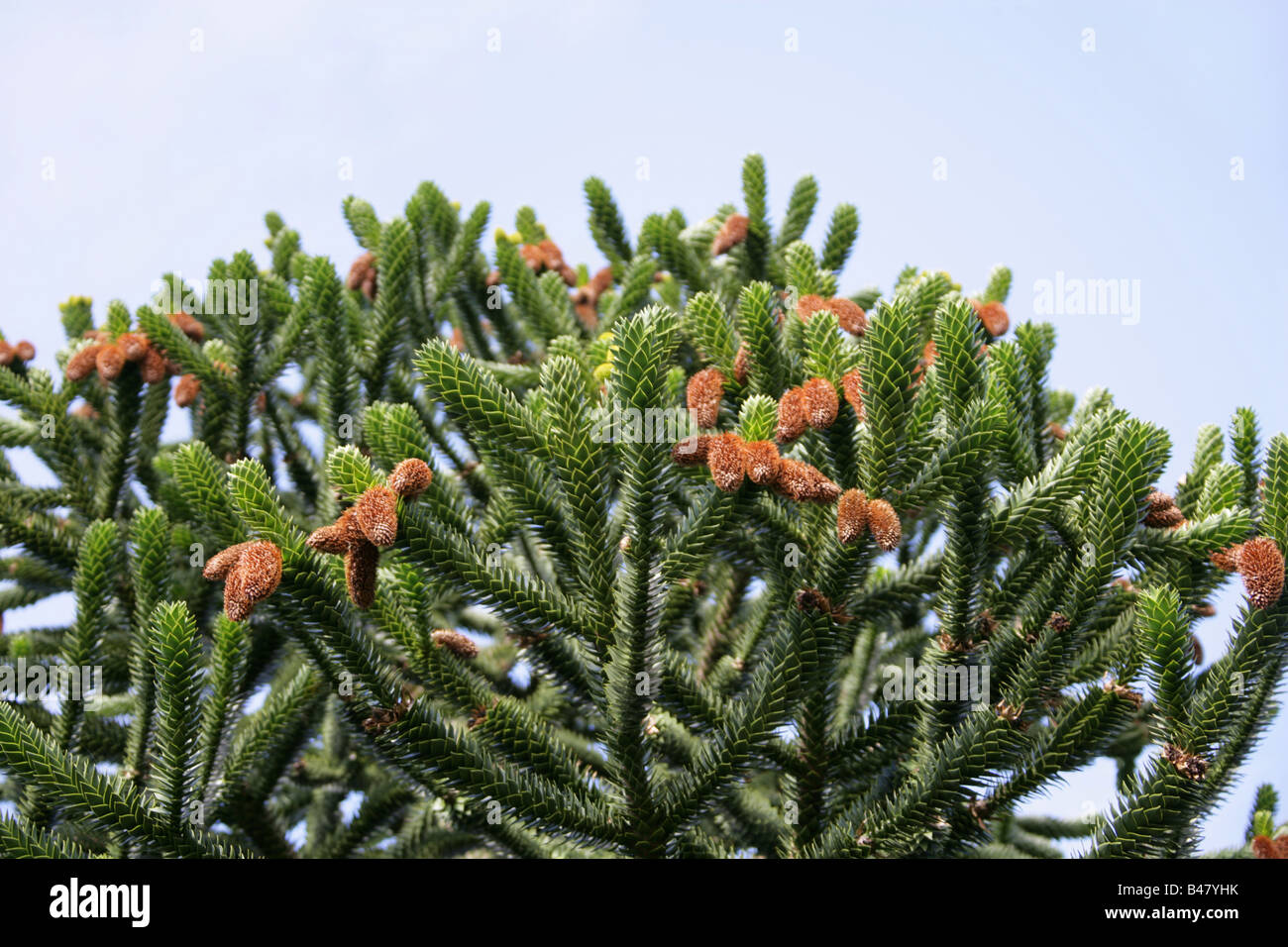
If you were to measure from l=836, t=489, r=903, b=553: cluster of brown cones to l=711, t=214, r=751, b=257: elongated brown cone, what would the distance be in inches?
104

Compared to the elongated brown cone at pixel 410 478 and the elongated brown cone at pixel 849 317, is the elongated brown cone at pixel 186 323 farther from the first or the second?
the elongated brown cone at pixel 849 317

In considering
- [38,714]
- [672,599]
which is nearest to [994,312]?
[672,599]

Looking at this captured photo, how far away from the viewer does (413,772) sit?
2.94m

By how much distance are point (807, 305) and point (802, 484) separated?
122 centimetres

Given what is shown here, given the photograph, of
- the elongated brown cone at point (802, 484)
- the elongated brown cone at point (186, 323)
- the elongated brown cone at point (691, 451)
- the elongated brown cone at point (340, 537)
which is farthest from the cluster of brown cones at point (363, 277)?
the elongated brown cone at point (802, 484)

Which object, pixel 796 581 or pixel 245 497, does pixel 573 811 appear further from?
pixel 245 497

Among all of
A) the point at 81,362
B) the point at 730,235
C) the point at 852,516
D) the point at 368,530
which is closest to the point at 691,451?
the point at 852,516

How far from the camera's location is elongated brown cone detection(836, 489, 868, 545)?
109 inches

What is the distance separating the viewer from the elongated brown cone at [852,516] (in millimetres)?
2768

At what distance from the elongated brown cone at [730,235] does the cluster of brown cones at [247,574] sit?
3.22 m

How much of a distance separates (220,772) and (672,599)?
5.75ft

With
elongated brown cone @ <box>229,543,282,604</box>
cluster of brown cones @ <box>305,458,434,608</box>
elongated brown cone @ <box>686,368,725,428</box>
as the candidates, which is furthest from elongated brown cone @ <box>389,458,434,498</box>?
elongated brown cone @ <box>686,368,725,428</box>

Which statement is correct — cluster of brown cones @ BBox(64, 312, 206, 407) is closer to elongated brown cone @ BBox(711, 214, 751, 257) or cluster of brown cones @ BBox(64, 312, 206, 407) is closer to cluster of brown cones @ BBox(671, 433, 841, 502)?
elongated brown cone @ BBox(711, 214, 751, 257)

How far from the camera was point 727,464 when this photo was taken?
2.63 meters
